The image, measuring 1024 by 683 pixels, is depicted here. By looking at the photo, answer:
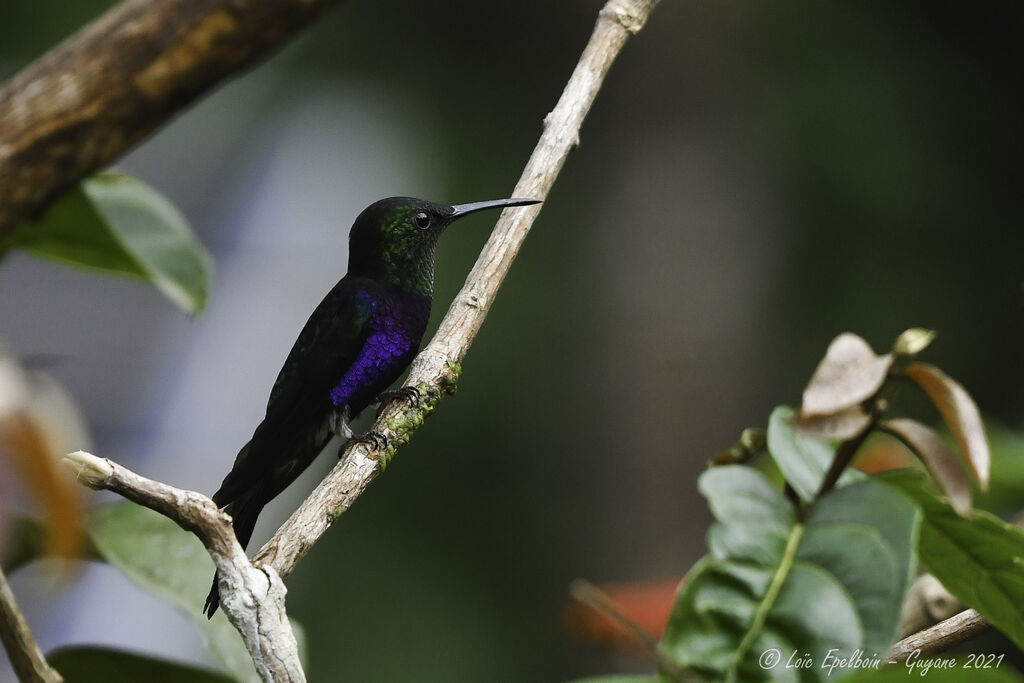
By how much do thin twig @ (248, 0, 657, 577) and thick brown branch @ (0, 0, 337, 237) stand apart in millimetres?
551

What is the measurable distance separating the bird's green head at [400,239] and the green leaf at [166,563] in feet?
2.78

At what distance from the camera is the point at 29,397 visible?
750mm

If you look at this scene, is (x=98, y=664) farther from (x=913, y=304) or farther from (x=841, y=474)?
(x=913, y=304)

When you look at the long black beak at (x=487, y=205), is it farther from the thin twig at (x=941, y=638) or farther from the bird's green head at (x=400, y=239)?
the thin twig at (x=941, y=638)

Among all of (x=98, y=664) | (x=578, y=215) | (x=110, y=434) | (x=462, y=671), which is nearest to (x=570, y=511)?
(x=462, y=671)

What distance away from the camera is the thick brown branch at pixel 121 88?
3.34 feet

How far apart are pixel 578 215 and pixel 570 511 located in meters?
1.67

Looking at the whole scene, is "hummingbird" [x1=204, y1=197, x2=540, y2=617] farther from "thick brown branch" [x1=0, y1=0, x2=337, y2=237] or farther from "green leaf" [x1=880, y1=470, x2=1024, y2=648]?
"green leaf" [x1=880, y1=470, x2=1024, y2=648]

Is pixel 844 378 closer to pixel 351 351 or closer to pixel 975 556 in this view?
pixel 975 556

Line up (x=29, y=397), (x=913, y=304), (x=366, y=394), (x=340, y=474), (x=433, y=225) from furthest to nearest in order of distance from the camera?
(x=913, y=304) → (x=433, y=225) → (x=366, y=394) → (x=340, y=474) → (x=29, y=397)

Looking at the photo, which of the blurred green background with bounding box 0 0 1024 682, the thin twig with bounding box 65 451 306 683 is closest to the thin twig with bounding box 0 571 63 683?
the thin twig with bounding box 65 451 306 683

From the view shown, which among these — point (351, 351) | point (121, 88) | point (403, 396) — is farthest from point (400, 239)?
point (121, 88)

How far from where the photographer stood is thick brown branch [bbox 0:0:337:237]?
1.02 m

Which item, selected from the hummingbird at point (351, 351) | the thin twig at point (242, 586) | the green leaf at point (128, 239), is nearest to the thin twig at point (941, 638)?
the thin twig at point (242, 586)
